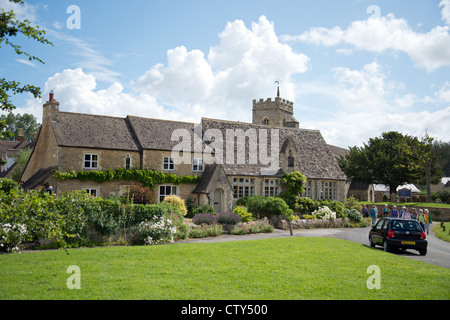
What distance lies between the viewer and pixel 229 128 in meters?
35.5

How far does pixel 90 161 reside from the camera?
93.8ft

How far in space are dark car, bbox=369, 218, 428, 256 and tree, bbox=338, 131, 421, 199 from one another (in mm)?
36978

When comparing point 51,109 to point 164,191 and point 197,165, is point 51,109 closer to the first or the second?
point 164,191

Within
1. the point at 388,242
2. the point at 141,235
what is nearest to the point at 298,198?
the point at 388,242

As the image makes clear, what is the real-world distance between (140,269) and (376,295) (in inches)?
285

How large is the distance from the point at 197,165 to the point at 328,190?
47.3 feet

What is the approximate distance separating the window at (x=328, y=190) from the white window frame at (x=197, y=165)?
13.0 meters

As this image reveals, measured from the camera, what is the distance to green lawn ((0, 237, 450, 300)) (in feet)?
30.5

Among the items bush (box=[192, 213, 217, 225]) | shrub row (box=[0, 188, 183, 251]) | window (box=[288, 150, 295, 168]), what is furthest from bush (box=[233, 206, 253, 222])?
window (box=[288, 150, 295, 168])

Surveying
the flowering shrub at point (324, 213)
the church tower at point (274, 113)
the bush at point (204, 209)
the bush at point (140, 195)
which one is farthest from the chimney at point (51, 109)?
the church tower at point (274, 113)

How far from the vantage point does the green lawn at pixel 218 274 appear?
366 inches

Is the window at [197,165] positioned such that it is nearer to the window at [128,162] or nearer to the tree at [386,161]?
the window at [128,162]

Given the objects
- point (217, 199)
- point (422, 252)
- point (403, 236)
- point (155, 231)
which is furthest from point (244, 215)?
point (422, 252)
